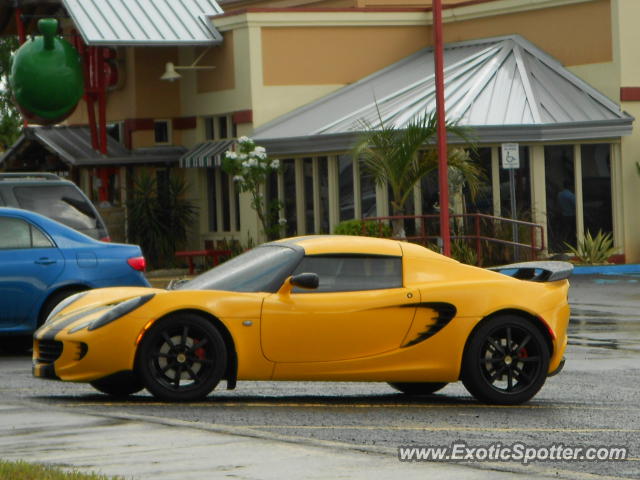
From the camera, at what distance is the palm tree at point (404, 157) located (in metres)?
28.6

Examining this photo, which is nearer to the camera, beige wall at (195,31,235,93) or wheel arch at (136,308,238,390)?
wheel arch at (136,308,238,390)

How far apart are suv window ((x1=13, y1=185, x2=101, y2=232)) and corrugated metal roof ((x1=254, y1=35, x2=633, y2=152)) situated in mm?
12722

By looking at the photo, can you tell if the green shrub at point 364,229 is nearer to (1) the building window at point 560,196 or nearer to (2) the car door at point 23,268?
(1) the building window at point 560,196

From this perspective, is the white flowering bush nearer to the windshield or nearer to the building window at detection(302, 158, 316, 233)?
the building window at detection(302, 158, 316, 233)

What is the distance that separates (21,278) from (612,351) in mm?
6572

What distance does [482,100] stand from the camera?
3152 cm

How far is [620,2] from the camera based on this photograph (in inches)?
1216

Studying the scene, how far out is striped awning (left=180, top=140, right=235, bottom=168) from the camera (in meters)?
34.6

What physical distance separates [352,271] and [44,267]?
5.23 meters

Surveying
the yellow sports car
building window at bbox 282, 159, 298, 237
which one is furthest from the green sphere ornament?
the yellow sports car

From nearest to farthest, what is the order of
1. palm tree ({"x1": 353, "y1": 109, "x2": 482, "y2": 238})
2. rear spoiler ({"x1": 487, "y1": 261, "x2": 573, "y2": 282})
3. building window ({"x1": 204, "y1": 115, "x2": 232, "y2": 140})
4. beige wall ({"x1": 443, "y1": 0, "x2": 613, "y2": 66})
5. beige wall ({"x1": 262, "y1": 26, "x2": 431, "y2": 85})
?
rear spoiler ({"x1": 487, "y1": 261, "x2": 573, "y2": 282})
palm tree ({"x1": 353, "y1": 109, "x2": 482, "y2": 238})
beige wall ({"x1": 443, "y1": 0, "x2": 613, "y2": 66})
beige wall ({"x1": 262, "y1": 26, "x2": 431, "y2": 85})
building window ({"x1": 204, "y1": 115, "x2": 232, "y2": 140})

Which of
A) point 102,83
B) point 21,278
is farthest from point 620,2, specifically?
point 21,278

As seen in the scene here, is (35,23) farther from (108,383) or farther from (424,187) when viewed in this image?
(108,383)

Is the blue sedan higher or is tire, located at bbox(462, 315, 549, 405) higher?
the blue sedan
